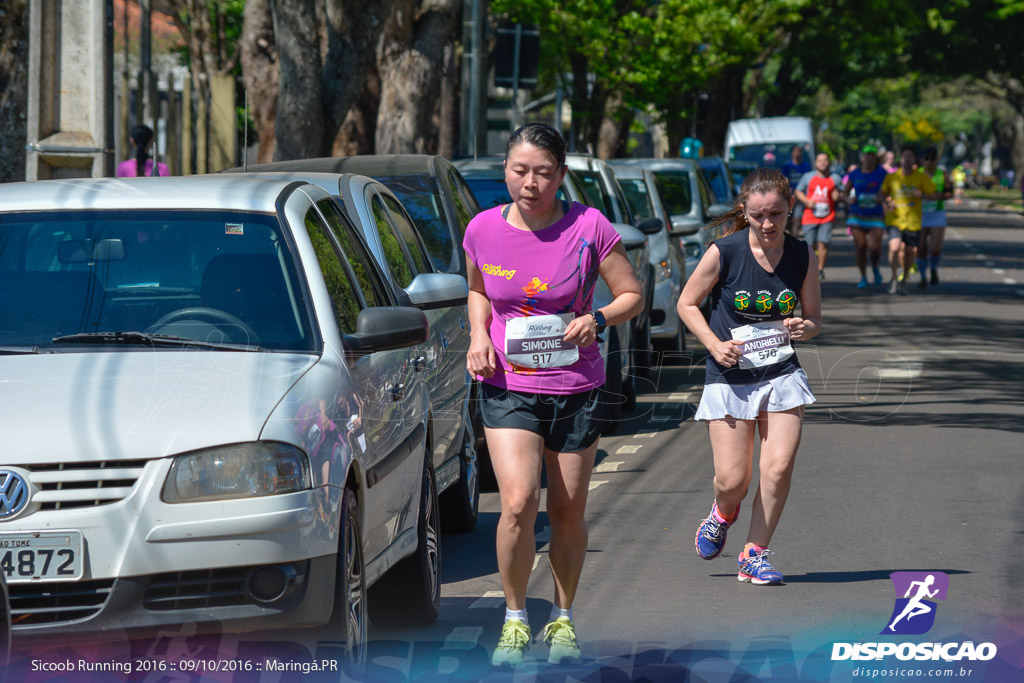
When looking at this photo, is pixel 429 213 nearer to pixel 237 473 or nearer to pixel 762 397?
pixel 762 397

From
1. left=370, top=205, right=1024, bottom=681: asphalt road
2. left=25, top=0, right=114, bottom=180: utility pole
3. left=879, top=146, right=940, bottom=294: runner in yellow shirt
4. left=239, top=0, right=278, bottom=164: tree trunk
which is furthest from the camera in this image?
left=879, top=146, right=940, bottom=294: runner in yellow shirt

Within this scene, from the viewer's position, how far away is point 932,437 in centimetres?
1062

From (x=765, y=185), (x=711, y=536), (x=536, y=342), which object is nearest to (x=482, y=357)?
(x=536, y=342)

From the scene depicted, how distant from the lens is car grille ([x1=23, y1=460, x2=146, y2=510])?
167 inches

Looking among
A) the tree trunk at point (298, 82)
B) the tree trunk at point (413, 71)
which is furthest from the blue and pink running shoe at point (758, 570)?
the tree trunk at point (413, 71)

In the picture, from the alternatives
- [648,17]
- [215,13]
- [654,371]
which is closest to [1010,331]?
[654,371]

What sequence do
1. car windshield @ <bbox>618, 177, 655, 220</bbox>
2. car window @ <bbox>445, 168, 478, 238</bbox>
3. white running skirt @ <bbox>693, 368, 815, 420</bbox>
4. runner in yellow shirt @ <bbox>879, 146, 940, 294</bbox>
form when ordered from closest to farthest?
1. white running skirt @ <bbox>693, 368, 815, 420</bbox>
2. car window @ <bbox>445, 168, 478, 238</bbox>
3. car windshield @ <bbox>618, 177, 655, 220</bbox>
4. runner in yellow shirt @ <bbox>879, 146, 940, 294</bbox>

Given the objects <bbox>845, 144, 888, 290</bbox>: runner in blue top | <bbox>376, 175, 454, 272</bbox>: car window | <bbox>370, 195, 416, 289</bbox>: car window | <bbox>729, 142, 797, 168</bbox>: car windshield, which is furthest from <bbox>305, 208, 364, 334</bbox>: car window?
<bbox>729, 142, 797, 168</bbox>: car windshield

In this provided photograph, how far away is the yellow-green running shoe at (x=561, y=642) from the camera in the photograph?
526 centimetres

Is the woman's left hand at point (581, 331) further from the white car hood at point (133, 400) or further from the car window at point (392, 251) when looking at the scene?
the car window at point (392, 251)

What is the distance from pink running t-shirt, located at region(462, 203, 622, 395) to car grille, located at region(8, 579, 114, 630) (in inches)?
62.1

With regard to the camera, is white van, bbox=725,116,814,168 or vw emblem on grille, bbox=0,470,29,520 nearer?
vw emblem on grille, bbox=0,470,29,520

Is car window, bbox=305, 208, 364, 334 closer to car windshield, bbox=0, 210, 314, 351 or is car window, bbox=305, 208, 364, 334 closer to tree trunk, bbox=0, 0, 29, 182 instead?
car windshield, bbox=0, 210, 314, 351

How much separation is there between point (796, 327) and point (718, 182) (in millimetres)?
17302
